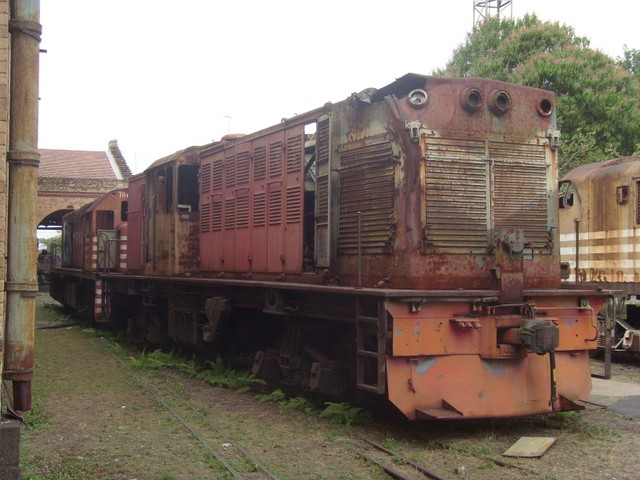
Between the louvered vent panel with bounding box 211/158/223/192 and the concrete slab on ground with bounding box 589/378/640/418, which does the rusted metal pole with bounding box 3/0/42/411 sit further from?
the concrete slab on ground with bounding box 589/378/640/418

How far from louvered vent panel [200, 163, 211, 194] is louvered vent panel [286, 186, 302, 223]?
2.79m

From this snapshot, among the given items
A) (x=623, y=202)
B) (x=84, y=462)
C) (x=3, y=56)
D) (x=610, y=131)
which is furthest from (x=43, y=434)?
(x=610, y=131)

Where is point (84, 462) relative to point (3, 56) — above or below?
below

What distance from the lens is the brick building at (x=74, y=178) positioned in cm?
3316

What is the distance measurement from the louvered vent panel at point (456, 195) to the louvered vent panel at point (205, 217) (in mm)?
4993

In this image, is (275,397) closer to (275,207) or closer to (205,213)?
(275,207)

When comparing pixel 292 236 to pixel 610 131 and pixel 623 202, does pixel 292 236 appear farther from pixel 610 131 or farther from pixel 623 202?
pixel 610 131

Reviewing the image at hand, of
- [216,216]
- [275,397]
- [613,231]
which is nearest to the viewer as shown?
[275,397]

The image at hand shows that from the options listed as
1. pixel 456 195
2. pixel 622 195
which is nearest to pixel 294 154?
pixel 456 195

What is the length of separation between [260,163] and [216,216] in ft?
5.37

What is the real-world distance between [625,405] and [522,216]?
8.95 feet

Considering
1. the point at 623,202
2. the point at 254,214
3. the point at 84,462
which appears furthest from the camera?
the point at 623,202

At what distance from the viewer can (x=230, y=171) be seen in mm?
10328

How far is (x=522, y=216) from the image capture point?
714 centimetres
